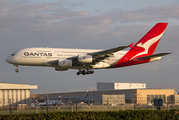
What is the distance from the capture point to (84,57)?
157ft

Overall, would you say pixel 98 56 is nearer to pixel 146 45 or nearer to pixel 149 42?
pixel 146 45

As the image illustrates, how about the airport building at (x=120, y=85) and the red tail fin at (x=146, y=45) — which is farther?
the airport building at (x=120, y=85)

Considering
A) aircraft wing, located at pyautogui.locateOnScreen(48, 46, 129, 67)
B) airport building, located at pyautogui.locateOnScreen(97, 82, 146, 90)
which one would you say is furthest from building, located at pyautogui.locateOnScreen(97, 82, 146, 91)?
aircraft wing, located at pyautogui.locateOnScreen(48, 46, 129, 67)

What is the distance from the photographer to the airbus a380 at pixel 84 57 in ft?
155

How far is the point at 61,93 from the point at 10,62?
65905 millimetres

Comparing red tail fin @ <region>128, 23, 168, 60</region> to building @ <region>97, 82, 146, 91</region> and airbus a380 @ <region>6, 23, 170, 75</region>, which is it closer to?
airbus a380 @ <region>6, 23, 170, 75</region>

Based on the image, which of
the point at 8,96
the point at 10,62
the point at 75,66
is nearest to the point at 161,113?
the point at 75,66

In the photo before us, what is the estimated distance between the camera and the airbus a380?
4709 cm

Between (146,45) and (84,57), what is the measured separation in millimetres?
14359

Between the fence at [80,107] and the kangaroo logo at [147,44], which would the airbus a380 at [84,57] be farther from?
the fence at [80,107]

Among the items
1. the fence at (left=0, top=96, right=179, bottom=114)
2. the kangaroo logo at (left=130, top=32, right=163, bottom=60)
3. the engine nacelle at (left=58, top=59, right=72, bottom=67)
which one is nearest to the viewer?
the fence at (left=0, top=96, right=179, bottom=114)

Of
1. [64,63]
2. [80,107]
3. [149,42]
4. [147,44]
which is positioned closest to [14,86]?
[64,63]

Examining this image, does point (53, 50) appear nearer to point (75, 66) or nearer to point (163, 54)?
point (75, 66)

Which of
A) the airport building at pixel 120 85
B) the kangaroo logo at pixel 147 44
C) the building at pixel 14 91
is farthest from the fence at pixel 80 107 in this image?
the airport building at pixel 120 85
